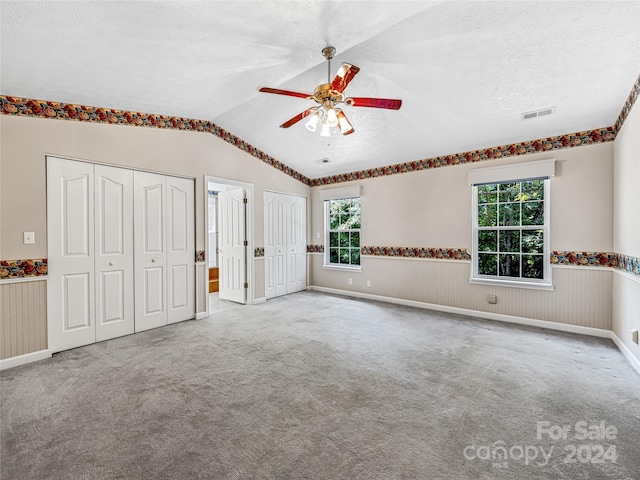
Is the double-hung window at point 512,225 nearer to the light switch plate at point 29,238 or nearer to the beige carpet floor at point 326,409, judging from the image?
the beige carpet floor at point 326,409

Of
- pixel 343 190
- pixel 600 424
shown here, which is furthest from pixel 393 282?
pixel 600 424

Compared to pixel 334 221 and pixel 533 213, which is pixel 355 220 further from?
pixel 533 213

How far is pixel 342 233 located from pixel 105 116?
4274 mm

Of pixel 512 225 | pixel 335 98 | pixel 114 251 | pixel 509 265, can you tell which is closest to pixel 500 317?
pixel 509 265

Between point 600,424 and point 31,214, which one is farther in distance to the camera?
point 31,214

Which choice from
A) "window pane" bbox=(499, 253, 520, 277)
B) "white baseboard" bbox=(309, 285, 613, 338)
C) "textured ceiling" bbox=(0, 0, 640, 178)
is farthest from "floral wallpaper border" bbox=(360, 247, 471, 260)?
"textured ceiling" bbox=(0, 0, 640, 178)

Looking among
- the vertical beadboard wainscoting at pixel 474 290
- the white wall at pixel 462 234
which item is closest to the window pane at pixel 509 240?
the white wall at pixel 462 234

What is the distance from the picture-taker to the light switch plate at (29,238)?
2.94m

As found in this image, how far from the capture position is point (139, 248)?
150 inches

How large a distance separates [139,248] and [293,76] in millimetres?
2834

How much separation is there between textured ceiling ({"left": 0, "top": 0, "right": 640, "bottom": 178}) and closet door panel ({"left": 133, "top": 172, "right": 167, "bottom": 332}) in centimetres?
101

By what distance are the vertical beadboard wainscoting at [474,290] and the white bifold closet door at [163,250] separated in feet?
9.72

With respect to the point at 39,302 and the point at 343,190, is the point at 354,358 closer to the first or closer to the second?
the point at 39,302

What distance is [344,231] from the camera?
6.16 m
